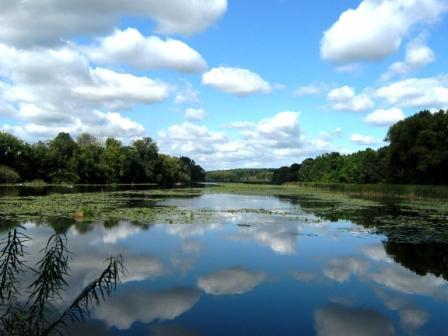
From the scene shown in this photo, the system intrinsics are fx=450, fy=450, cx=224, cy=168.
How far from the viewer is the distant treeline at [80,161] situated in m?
73.9

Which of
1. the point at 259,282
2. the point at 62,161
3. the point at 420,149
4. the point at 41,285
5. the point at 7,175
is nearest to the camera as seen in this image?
the point at 41,285

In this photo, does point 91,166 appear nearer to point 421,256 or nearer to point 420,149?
point 420,149

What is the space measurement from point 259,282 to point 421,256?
6.58m

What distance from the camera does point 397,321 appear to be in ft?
26.6

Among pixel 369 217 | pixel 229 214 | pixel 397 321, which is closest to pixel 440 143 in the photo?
pixel 369 217

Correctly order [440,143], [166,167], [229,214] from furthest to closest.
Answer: [166,167], [440,143], [229,214]

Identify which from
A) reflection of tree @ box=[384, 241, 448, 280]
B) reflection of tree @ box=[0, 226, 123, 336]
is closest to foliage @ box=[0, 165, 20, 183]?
reflection of tree @ box=[384, 241, 448, 280]

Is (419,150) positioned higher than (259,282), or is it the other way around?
(419,150)

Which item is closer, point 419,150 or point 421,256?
point 421,256

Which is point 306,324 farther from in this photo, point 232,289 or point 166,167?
point 166,167

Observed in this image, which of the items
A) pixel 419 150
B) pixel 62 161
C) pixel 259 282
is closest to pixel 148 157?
pixel 62 161

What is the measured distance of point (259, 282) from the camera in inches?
410

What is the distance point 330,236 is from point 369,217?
30.5 feet

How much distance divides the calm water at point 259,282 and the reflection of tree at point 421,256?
0.11 feet
